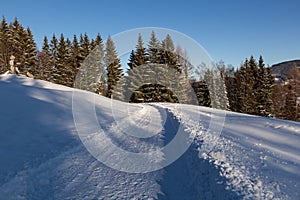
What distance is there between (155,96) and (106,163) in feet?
98.2

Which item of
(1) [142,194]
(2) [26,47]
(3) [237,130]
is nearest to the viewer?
(1) [142,194]

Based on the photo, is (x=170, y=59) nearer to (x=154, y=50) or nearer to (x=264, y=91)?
(x=154, y=50)

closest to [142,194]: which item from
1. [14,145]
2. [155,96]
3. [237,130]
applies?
[14,145]

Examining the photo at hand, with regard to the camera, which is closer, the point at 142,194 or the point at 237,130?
the point at 142,194

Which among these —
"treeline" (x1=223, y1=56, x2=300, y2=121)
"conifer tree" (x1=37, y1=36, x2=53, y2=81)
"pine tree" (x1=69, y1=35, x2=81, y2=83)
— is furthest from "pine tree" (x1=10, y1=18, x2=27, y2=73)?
"treeline" (x1=223, y1=56, x2=300, y2=121)

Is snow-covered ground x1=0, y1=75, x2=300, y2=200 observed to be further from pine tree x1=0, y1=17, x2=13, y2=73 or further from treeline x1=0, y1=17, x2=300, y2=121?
pine tree x1=0, y1=17, x2=13, y2=73

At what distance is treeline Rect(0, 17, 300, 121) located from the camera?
3553 centimetres

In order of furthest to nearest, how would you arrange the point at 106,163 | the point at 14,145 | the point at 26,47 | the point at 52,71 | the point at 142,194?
the point at 52,71 < the point at 26,47 < the point at 14,145 < the point at 106,163 < the point at 142,194

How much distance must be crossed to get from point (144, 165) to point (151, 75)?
3189 cm

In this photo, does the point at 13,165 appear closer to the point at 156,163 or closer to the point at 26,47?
the point at 156,163

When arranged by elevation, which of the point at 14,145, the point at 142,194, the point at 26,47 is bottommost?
the point at 142,194

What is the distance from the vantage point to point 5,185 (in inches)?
191

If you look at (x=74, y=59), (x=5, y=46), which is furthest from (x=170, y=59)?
(x=5, y=46)

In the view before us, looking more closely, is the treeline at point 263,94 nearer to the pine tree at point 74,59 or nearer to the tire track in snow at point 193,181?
the pine tree at point 74,59
